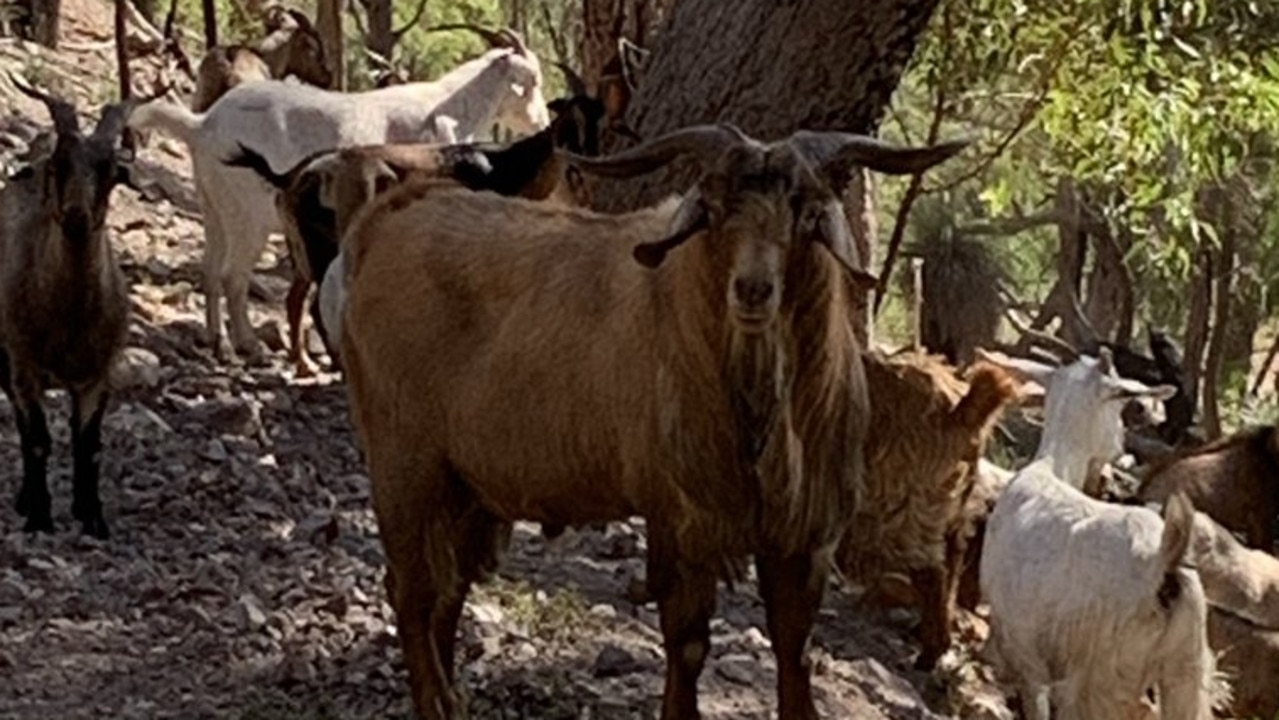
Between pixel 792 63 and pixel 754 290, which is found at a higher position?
pixel 792 63

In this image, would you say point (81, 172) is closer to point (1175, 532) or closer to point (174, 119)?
point (174, 119)

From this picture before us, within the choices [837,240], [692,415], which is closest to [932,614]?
[692,415]

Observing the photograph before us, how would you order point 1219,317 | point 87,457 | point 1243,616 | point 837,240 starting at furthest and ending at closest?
point 1219,317
point 1243,616
point 87,457
point 837,240

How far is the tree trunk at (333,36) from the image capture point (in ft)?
58.5

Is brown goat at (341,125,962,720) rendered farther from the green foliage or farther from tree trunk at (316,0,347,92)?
tree trunk at (316,0,347,92)

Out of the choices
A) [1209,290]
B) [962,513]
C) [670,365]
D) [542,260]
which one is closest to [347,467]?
[962,513]

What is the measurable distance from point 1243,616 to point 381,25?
10823 mm

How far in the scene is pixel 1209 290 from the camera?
22.2m

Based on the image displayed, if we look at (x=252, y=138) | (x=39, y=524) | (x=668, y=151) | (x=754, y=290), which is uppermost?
(x=668, y=151)

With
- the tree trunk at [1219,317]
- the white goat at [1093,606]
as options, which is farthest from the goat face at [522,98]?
the tree trunk at [1219,317]

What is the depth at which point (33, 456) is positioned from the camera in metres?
8.82

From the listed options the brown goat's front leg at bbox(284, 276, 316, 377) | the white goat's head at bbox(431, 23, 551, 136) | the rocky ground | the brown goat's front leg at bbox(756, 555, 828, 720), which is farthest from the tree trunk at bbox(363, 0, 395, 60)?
the brown goat's front leg at bbox(756, 555, 828, 720)

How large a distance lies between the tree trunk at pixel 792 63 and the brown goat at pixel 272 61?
22.6 feet

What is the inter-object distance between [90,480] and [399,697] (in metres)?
2.29
